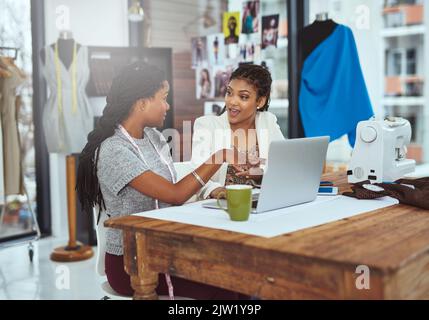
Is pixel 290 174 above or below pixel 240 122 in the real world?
below

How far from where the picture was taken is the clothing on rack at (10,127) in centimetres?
342

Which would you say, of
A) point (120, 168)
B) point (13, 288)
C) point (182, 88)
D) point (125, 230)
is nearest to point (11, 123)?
point (13, 288)

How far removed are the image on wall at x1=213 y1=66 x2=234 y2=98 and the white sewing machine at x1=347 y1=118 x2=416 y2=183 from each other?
206cm

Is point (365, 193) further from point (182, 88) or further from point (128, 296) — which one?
point (182, 88)

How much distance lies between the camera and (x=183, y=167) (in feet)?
6.91

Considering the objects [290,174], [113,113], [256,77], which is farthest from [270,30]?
[290,174]

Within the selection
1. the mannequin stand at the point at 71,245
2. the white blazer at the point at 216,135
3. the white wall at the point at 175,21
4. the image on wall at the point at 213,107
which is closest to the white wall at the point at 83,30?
the white wall at the point at 175,21

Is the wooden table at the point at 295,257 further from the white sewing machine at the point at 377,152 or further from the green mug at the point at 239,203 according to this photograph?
the white sewing machine at the point at 377,152

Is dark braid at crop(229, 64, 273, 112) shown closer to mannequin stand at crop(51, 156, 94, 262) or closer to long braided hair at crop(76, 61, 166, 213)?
long braided hair at crop(76, 61, 166, 213)

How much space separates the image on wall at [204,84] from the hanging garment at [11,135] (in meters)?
1.31

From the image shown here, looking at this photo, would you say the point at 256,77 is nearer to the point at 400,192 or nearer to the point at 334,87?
the point at 400,192

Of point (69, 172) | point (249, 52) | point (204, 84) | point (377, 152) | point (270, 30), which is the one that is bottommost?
point (69, 172)

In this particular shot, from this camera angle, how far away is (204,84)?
13.6 feet

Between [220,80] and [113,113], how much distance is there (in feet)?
7.60
